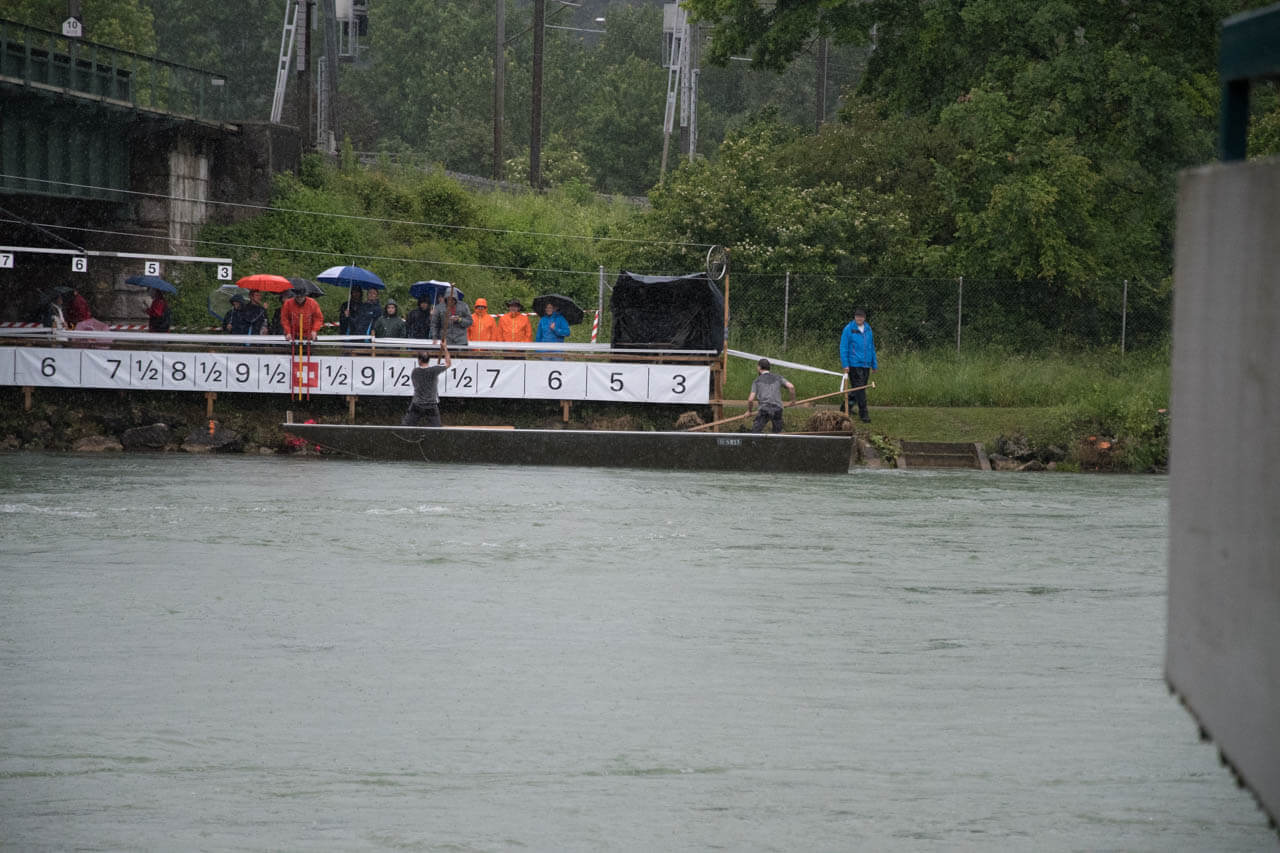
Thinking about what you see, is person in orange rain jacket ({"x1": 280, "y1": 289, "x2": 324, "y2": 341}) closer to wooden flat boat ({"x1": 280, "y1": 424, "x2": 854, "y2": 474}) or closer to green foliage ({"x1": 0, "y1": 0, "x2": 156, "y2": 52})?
wooden flat boat ({"x1": 280, "y1": 424, "x2": 854, "y2": 474})

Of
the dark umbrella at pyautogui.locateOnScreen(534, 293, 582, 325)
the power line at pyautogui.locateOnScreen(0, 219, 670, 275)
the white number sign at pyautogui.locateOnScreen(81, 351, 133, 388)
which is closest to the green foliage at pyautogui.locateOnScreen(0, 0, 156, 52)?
the power line at pyautogui.locateOnScreen(0, 219, 670, 275)

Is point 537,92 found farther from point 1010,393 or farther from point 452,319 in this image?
point 452,319

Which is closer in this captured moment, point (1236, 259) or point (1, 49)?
point (1236, 259)

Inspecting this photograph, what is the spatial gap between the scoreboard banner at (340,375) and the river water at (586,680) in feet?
27.6

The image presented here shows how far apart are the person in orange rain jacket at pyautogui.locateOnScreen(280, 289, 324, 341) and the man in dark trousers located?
13.1ft

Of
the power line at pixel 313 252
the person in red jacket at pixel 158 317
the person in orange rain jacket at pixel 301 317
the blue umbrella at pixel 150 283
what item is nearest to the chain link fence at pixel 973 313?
the power line at pixel 313 252

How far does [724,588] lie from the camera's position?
18188mm

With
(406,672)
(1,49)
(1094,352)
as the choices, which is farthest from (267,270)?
(406,672)

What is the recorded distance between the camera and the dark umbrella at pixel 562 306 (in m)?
35.1

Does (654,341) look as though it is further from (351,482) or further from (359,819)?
(359,819)

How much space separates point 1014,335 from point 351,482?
17.2 meters

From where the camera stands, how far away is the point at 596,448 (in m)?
30.4

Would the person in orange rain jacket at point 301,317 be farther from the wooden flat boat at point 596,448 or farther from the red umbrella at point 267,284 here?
the wooden flat boat at point 596,448

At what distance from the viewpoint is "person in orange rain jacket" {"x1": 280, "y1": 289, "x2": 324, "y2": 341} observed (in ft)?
111
